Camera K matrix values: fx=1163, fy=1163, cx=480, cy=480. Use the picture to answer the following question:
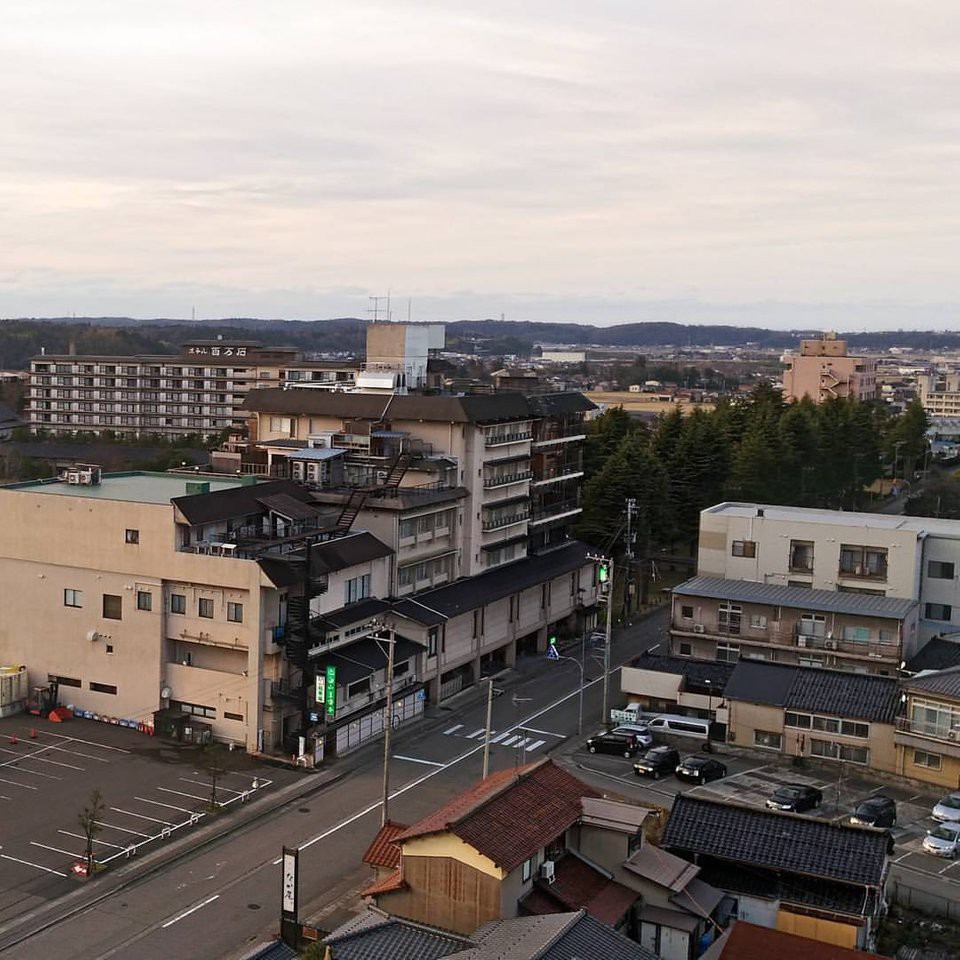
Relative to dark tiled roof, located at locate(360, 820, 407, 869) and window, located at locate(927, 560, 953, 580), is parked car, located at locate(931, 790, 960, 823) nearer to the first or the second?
window, located at locate(927, 560, 953, 580)

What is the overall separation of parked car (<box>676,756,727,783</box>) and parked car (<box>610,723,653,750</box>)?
7.12 ft

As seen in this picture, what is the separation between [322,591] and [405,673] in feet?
15.1

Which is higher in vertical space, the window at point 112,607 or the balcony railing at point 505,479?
the balcony railing at point 505,479

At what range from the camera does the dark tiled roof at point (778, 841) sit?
24391 mm

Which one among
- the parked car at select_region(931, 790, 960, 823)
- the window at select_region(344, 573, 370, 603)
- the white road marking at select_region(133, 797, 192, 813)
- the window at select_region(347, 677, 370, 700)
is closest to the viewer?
the white road marking at select_region(133, 797, 192, 813)

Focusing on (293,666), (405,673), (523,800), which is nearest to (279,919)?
(523,800)

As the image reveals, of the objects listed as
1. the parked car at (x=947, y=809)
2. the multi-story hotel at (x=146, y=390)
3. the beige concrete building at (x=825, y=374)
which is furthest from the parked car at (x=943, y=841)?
the beige concrete building at (x=825, y=374)

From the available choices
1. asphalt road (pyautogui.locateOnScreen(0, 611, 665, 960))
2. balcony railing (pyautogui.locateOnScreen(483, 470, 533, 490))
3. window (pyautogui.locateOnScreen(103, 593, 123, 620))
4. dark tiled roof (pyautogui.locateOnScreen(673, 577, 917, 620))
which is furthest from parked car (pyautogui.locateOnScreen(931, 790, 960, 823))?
window (pyautogui.locateOnScreen(103, 593, 123, 620))

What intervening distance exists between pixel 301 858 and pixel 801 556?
78.2 ft

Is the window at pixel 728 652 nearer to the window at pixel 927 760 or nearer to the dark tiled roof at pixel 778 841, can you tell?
the window at pixel 927 760

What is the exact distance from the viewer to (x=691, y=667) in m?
40.0

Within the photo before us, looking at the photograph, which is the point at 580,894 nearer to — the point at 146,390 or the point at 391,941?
the point at 391,941

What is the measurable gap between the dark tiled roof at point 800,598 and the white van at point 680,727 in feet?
19.2

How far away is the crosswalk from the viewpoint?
36375 mm
